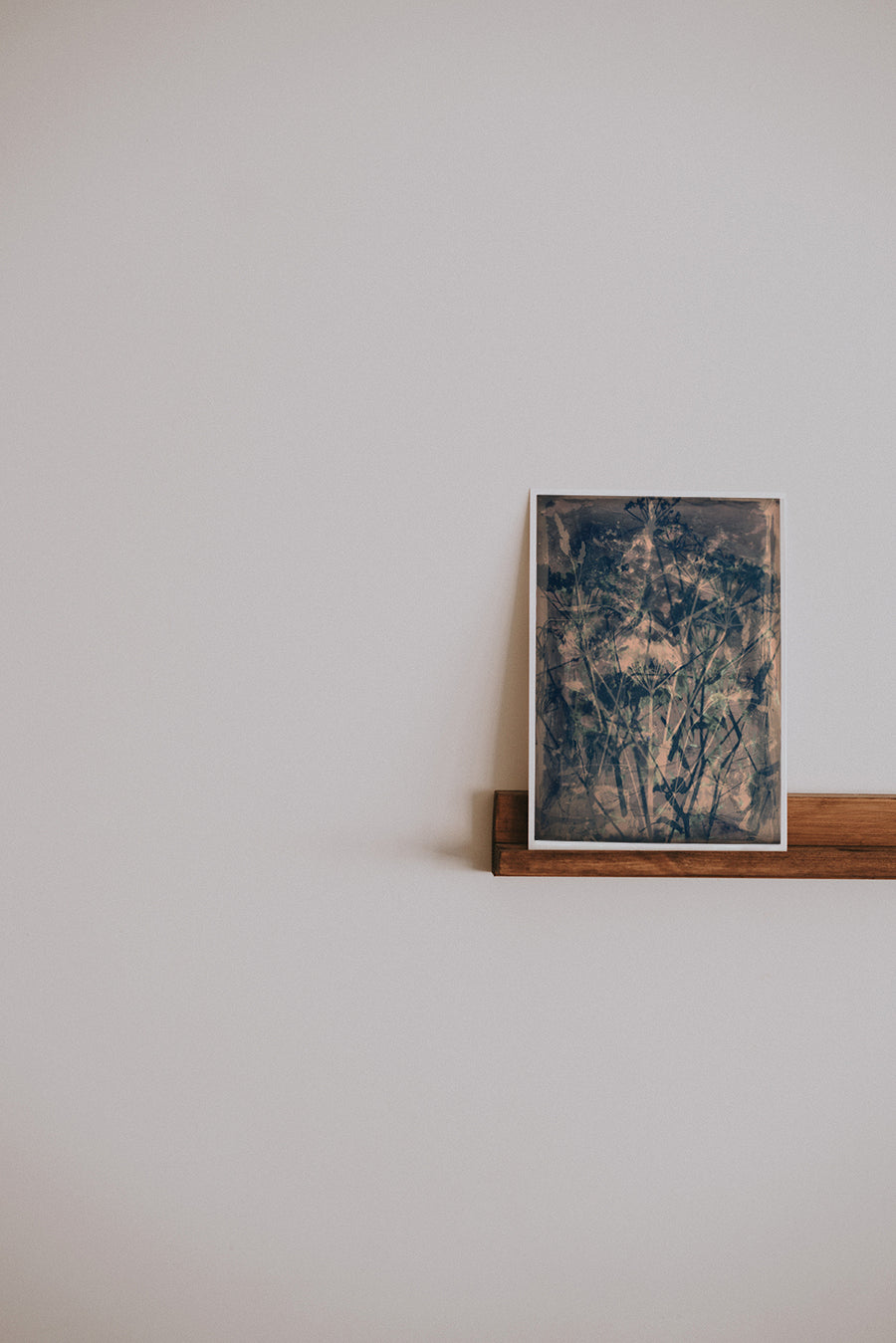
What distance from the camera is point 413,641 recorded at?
0.96 m

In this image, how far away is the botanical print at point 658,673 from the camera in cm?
91

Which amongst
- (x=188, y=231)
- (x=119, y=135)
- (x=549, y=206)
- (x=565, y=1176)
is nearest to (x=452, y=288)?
(x=549, y=206)

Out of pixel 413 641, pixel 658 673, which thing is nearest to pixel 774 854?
pixel 658 673

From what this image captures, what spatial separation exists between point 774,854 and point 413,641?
0.52 meters

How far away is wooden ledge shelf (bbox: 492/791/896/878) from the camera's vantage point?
2.89 feet

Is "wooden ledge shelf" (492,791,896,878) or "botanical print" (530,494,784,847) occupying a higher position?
"botanical print" (530,494,784,847)

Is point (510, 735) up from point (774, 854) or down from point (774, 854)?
up

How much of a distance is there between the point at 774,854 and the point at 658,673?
10.1 inches

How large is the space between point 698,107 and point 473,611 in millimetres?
720

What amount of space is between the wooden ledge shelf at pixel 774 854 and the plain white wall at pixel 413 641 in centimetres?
5

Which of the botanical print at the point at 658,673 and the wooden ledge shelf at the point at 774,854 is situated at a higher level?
the botanical print at the point at 658,673

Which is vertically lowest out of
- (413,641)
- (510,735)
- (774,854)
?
(774,854)

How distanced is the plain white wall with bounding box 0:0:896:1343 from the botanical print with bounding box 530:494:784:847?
59 millimetres

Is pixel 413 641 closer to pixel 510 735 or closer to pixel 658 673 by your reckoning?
pixel 510 735
